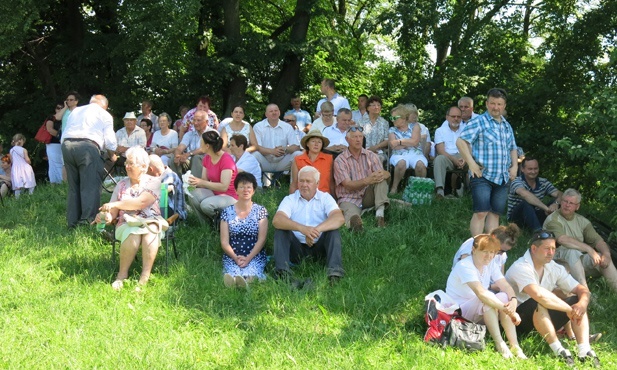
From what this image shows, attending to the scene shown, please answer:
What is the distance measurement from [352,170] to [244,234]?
2.05m

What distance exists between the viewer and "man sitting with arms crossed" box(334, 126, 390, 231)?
8.95m

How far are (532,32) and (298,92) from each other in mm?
5324

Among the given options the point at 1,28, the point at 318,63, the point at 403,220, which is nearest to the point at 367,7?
the point at 318,63

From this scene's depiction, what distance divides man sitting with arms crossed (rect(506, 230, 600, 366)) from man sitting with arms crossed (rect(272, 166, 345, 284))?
1678 mm

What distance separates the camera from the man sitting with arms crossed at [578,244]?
762 centimetres

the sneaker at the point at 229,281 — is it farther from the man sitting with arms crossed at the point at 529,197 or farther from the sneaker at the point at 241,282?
the man sitting with arms crossed at the point at 529,197

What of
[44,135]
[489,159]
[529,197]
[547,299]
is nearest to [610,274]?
[529,197]

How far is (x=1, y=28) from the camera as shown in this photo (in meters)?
14.3

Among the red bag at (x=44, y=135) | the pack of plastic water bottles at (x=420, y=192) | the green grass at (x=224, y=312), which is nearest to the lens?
the green grass at (x=224, y=312)

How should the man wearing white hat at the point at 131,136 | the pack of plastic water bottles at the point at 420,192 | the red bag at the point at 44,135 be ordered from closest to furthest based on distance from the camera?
the pack of plastic water bottles at the point at 420,192
the man wearing white hat at the point at 131,136
the red bag at the point at 44,135

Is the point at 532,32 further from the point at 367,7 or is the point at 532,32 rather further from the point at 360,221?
the point at 360,221

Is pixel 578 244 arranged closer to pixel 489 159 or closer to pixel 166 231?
pixel 489 159

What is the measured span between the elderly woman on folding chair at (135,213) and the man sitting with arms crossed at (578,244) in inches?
158

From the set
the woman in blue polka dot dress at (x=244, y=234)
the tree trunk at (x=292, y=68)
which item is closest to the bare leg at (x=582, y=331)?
the woman in blue polka dot dress at (x=244, y=234)
